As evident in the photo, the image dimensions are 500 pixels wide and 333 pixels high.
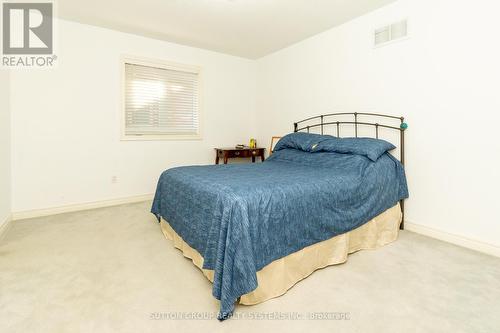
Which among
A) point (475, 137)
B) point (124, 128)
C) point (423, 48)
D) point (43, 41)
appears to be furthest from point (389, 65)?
point (43, 41)

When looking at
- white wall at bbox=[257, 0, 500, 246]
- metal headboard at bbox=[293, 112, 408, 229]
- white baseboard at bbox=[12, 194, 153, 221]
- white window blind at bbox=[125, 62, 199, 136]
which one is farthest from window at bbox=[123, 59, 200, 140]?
white wall at bbox=[257, 0, 500, 246]

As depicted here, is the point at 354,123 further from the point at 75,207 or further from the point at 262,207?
the point at 75,207

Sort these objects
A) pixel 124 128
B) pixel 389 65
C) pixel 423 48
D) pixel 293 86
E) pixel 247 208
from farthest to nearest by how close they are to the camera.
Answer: pixel 293 86
pixel 124 128
pixel 389 65
pixel 423 48
pixel 247 208

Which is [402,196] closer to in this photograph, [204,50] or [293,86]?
[293,86]

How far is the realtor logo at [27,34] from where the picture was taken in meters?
3.05

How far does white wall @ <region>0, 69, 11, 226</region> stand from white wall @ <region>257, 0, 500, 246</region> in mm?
3886

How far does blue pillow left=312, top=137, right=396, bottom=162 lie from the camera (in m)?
2.58

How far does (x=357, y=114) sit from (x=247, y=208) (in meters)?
2.33

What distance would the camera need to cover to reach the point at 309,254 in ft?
6.43

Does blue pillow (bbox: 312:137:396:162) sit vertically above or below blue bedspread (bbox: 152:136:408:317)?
above

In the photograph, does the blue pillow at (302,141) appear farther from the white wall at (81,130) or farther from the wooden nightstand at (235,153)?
the white wall at (81,130)

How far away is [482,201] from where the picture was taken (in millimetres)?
2375

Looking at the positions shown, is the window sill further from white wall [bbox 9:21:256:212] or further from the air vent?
the air vent

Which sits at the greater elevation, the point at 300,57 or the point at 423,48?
the point at 300,57
